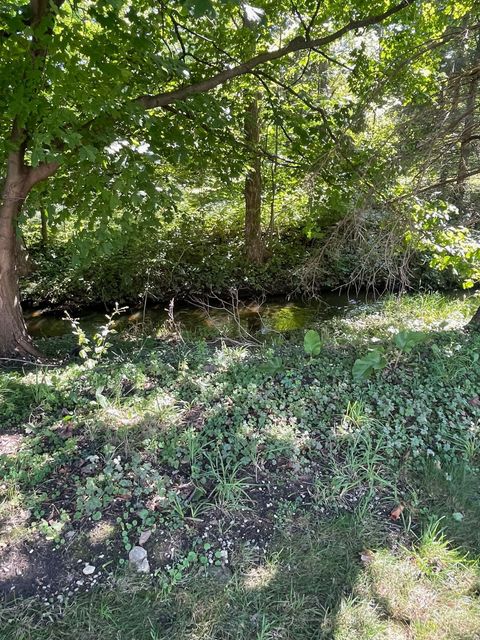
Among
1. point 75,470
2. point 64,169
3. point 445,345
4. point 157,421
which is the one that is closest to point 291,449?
point 157,421

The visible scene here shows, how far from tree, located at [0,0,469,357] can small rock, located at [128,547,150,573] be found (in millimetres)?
2730

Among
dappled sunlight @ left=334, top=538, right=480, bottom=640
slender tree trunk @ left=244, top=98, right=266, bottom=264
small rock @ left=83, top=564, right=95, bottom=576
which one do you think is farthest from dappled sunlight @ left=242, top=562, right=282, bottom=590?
slender tree trunk @ left=244, top=98, right=266, bottom=264

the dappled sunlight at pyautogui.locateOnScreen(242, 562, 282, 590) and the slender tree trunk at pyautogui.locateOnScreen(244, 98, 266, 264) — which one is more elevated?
the slender tree trunk at pyautogui.locateOnScreen(244, 98, 266, 264)

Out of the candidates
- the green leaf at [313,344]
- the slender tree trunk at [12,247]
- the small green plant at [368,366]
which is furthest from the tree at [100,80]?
the small green plant at [368,366]

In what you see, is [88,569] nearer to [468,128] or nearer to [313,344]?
[313,344]

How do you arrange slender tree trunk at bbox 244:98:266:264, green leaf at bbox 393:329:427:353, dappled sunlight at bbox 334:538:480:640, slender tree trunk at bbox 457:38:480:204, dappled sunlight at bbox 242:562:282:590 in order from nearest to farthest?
dappled sunlight at bbox 334:538:480:640, dappled sunlight at bbox 242:562:282:590, green leaf at bbox 393:329:427:353, slender tree trunk at bbox 457:38:480:204, slender tree trunk at bbox 244:98:266:264

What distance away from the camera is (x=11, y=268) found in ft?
15.1

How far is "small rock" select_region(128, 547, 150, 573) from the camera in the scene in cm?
195

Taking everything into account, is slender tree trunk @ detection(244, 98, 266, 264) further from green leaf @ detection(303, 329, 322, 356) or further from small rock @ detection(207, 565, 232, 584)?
small rock @ detection(207, 565, 232, 584)

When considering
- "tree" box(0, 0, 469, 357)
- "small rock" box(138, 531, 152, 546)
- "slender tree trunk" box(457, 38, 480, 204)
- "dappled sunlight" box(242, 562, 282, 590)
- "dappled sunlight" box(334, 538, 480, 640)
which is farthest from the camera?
"slender tree trunk" box(457, 38, 480, 204)

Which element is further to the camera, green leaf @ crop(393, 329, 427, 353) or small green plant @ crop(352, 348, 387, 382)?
green leaf @ crop(393, 329, 427, 353)

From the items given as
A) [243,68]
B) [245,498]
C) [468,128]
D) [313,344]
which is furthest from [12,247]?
[468,128]

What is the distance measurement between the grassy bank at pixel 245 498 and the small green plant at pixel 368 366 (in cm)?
1

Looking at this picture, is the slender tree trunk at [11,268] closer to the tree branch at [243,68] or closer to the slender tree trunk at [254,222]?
the tree branch at [243,68]
